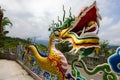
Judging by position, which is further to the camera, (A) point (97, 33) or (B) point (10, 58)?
(B) point (10, 58)

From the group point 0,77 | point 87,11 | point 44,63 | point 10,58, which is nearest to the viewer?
point 87,11

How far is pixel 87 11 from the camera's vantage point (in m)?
9.87

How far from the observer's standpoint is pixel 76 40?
1007 cm

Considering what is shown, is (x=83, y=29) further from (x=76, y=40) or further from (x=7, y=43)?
(x=7, y=43)

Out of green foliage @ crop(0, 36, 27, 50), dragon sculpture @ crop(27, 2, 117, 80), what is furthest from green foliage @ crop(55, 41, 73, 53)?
green foliage @ crop(0, 36, 27, 50)

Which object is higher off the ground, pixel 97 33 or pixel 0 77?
pixel 97 33

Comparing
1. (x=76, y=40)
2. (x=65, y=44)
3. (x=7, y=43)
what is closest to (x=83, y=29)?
(x=76, y=40)

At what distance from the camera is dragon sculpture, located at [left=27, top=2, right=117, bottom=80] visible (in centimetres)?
944

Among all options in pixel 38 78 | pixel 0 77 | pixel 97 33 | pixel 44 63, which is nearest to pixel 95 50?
pixel 97 33

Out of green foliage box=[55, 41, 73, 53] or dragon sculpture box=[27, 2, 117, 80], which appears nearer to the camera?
dragon sculpture box=[27, 2, 117, 80]

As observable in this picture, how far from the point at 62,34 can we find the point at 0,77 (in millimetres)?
7659

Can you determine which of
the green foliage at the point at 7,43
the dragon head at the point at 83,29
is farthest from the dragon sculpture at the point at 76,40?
the green foliage at the point at 7,43

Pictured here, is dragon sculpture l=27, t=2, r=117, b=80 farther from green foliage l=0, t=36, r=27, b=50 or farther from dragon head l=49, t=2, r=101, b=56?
green foliage l=0, t=36, r=27, b=50

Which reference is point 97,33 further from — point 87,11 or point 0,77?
point 0,77
